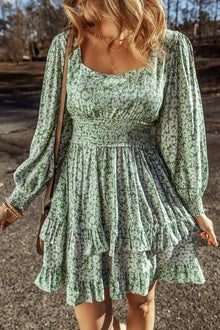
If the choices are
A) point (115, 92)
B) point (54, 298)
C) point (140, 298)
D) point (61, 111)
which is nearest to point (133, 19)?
point (115, 92)

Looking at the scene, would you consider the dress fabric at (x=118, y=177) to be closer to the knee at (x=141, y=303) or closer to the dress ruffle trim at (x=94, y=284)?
the dress ruffle trim at (x=94, y=284)

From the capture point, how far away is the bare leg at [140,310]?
1568 millimetres

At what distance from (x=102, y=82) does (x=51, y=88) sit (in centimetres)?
24

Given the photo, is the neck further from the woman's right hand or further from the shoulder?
the woman's right hand

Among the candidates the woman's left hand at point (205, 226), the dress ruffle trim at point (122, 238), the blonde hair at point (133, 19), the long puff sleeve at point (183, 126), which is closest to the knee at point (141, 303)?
the dress ruffle trim at point (122, 238)

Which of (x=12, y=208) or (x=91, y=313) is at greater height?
(x=12, y=208)

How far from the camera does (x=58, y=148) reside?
1.50 m

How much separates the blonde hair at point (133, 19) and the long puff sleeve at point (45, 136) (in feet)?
0.36

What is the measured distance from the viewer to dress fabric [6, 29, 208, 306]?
139cm

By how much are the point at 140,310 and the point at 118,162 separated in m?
0.76

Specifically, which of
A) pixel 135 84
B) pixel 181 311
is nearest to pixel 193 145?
pixel 135 84

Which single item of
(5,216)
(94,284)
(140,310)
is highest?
(5,216)

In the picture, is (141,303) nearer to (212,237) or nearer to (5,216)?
(212,237)

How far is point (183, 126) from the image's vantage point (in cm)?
146
